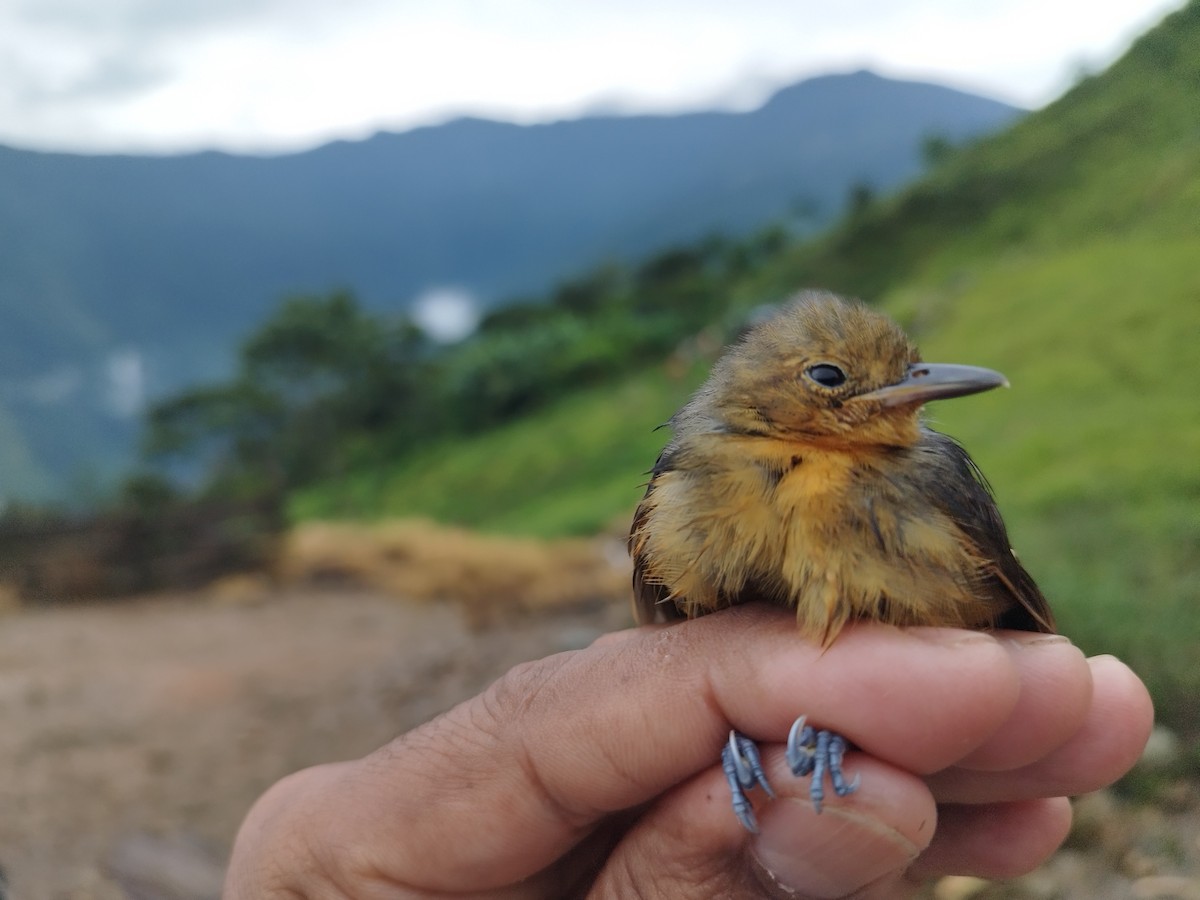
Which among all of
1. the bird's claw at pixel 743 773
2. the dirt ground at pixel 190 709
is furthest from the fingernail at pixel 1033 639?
the dirt ground at pixel 190 709

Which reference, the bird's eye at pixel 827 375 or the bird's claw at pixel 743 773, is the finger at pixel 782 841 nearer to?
the bird's claw at pixel 743 773

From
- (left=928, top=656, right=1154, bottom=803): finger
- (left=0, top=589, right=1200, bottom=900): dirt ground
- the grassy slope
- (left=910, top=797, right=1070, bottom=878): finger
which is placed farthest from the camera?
the grassy slope

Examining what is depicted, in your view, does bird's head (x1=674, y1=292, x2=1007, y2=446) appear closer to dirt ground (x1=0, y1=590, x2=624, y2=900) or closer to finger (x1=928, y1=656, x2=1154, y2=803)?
finger (x1=928, y1=656, x2=1154, y2=803)

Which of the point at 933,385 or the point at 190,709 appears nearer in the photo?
the point at 933,385

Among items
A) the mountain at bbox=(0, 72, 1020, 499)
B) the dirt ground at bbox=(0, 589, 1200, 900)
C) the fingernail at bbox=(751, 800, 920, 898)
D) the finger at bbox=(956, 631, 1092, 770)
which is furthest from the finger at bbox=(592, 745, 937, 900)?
the mountain at bbox=(0, 72, 1020, 499)

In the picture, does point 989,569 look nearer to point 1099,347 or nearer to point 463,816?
point 463,816

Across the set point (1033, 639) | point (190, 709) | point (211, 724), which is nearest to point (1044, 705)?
point (1033, 639)

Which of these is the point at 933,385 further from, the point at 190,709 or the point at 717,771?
the point at 190,709
